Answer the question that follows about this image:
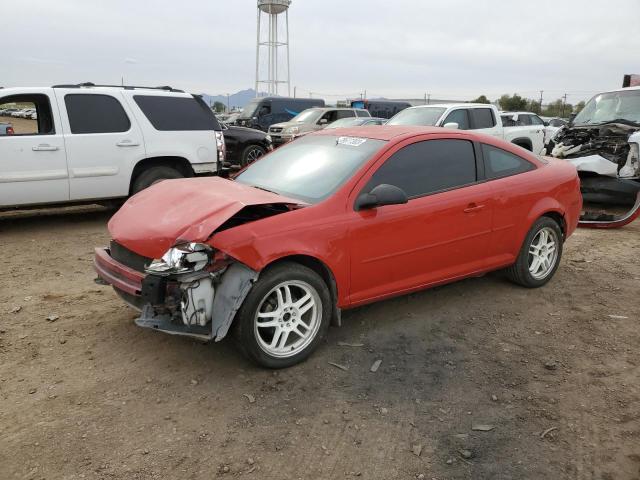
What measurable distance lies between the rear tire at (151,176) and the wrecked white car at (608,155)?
6.15 m

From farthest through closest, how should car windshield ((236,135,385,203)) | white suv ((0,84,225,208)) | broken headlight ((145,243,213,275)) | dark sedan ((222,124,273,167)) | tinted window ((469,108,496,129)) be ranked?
dark sedan ((222,124,273,167)) < tinted window ((469,108,496,129)) < white suv ((0,84,225,208)) < car windshield ((236,135,385,203)) < broken headlight ((145,243,213,275))

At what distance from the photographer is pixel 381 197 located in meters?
3.77

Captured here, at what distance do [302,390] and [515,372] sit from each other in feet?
4.81

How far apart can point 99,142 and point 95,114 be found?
403 mm

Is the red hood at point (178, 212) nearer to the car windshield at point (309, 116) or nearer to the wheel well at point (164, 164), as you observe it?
the wheel well at point (164, 164)

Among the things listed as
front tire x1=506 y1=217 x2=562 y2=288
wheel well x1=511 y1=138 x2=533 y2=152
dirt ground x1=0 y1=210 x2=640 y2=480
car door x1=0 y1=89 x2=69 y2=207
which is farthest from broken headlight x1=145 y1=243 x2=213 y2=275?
wheel well x1=511 y1=138 x2=533 y2=152

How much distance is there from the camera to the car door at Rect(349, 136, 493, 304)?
12.8 ft

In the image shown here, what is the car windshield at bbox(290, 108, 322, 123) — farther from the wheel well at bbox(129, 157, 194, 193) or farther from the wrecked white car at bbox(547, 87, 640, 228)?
the wheel well at bbox(129, 157, 194, 193)

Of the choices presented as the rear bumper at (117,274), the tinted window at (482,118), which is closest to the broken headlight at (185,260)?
the rear bumper at (117,274)

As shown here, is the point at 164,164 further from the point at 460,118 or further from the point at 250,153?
the point at 460,118

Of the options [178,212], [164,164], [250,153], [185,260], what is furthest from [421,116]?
[185,260]

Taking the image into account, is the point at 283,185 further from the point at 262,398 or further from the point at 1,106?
the point at 1,106

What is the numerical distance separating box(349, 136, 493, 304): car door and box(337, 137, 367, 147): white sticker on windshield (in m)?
0.33

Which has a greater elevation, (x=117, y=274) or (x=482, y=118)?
(x=482, y=118)
